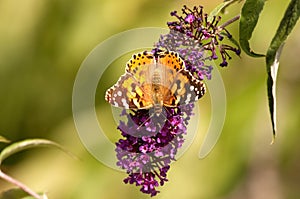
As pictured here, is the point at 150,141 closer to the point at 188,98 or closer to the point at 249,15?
the point at 188,98

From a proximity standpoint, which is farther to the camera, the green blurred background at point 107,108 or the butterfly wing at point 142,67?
the green blurred background at point 107,108

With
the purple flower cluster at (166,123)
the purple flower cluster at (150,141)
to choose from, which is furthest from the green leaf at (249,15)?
the purple flower cluster at (150,141)

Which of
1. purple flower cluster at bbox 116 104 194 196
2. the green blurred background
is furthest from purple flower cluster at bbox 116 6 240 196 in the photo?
the green blurred background

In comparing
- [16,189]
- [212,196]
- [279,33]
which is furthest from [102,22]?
[279,33]

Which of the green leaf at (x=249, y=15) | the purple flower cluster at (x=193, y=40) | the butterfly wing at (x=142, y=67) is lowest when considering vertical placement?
the butterfly wing at (x=142, y=67)

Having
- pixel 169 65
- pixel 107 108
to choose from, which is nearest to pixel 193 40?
pixel 169 65

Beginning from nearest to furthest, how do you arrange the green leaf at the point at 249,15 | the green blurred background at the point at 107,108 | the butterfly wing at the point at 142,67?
the green leaf at the point at 249,15, the butterfly wing at the point at 142,67, the green blurred background at the point at 107,108

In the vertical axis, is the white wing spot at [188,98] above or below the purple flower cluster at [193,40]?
below

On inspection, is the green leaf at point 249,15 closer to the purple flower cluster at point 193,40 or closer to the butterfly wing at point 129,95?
the purple flower cluster at point 193,40
